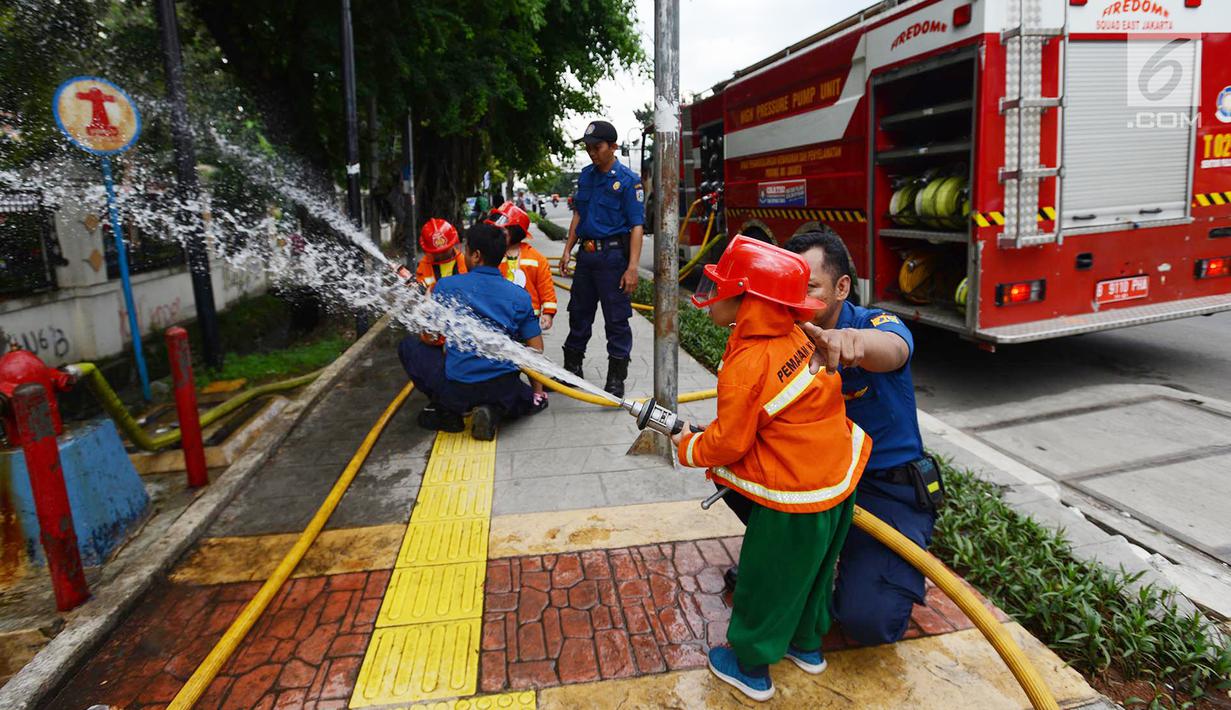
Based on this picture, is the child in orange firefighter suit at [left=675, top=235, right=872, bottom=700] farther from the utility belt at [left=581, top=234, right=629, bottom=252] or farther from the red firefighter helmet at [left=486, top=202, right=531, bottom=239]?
the red firefighter helmet at [left=486, top=202, right=531, bottom=239]

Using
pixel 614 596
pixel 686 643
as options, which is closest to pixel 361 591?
pixel 614 596

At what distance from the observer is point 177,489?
4.43m

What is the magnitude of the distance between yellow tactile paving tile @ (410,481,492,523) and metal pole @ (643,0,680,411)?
115cm

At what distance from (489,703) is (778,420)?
4.42 ft

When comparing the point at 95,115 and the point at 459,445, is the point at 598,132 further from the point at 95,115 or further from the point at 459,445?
the point at 95,115

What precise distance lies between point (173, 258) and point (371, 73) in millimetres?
3524

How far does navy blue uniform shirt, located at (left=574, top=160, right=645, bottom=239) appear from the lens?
5.52 metres

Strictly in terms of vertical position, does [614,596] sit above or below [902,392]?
below

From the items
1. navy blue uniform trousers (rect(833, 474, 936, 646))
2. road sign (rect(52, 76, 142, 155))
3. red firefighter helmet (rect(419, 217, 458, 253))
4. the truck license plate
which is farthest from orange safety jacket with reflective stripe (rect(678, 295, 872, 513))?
road sign (rect(52, 76, 142, 155))

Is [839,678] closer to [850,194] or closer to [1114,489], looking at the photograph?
[1114,489]

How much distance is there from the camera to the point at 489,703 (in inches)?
98.4

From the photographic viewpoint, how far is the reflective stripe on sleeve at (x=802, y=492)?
2309 millimetres

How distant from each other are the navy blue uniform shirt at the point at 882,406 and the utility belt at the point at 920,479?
0.08 feet

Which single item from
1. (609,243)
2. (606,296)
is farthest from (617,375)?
(609,243)
